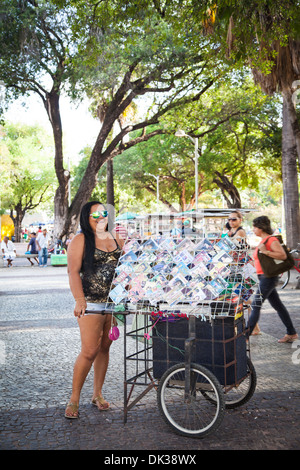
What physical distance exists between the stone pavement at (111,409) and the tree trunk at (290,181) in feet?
28.2

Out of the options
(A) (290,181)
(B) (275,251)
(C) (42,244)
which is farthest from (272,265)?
(C) (42,244)

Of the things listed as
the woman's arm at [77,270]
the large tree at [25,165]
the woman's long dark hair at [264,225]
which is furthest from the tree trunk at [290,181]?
the large tree at [25,165]

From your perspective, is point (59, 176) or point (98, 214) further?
point (59, 176)

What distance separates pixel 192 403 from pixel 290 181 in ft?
44.3

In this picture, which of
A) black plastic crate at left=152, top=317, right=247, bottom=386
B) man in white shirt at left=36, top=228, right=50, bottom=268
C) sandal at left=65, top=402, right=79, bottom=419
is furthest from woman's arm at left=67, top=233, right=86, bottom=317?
man in white shirt at left=36, top=228, right=50, bottom=268

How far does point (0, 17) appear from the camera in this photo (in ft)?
64.1

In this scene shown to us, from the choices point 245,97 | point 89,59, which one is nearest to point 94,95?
point 245,97

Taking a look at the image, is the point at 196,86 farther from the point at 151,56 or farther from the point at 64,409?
the point at 64,409

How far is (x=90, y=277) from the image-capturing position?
183 inches

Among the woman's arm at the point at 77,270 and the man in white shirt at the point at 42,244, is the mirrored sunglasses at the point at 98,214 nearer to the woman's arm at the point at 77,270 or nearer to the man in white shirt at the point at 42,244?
the woman's arm at the point at 77,270

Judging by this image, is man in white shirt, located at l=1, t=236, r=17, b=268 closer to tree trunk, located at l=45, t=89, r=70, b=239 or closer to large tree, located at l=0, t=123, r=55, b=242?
tree trunk, located at l=45, t=89, r=70, b=239

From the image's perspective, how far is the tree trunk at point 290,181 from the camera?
659 inches

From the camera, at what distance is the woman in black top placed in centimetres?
457

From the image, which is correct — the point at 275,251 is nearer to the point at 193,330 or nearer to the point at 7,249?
the point at 193,330
